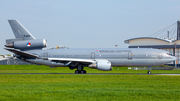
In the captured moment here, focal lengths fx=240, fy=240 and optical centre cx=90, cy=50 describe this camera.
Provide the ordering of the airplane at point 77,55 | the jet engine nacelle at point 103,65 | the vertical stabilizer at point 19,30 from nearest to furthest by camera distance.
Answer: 1. the jet engine nacelle at point 103,65
2. the airplane at point 77,55
3. the vertical stabilizer at point 19,30

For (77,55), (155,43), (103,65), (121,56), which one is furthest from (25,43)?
(155,43)

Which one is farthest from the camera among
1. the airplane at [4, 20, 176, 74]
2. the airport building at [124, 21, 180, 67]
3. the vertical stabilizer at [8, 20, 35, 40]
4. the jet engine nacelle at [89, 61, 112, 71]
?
the airport building at [124, 21, 180, 67]

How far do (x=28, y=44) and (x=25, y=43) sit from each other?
0.49 metres

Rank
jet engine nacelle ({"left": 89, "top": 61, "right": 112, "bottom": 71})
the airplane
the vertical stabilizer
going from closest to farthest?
jet engine nacelle ({"left": 89, "top": 61, "right": 112, "bottom": 71}) < the airplane < the vertical stabilizer

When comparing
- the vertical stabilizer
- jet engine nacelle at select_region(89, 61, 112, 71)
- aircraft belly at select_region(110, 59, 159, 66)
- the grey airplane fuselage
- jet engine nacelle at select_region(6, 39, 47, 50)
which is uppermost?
the vertical stabilizer

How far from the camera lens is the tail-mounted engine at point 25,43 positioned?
37844 millimetres

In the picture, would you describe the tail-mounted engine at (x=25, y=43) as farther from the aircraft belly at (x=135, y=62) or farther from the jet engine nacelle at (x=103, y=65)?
the aircraft belly at (x=135, y=62)

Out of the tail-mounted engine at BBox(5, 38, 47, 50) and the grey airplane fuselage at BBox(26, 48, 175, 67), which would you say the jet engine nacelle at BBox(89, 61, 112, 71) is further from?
the tail-mounted engine at BBox(5, 38, 47, 50)

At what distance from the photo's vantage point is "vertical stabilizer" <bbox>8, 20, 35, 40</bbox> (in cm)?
3781

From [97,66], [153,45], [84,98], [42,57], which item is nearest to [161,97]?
[84,98]

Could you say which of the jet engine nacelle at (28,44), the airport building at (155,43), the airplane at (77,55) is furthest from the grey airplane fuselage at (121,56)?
the airport building at (155,43)

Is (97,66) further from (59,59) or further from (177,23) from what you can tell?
(177,23)

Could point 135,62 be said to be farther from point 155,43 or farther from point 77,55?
point 155,43

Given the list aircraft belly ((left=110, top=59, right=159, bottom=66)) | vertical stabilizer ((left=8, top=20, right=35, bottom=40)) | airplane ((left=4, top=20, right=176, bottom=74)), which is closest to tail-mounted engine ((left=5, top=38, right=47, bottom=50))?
airplane ((left=4, top=20, right=176, bottom=74))
